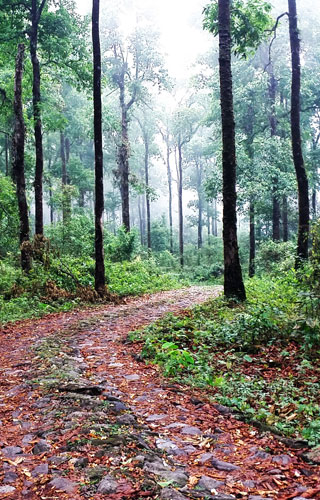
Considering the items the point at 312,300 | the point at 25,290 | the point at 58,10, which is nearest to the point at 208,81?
the point at 58,10

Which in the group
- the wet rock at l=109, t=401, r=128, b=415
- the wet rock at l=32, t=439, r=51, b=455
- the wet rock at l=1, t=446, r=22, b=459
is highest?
the wet rock at l=32, t=439, r=51, b=455

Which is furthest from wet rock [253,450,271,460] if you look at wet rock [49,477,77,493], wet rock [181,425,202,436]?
wet rock [49,477,77,493]

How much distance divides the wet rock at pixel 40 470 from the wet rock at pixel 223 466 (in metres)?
1.21

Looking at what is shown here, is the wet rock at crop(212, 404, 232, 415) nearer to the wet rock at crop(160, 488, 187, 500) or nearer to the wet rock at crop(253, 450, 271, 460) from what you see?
the wet rock at crop(253, 450, 271, 460)

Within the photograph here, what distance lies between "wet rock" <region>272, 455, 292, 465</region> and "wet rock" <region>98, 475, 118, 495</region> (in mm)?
1283

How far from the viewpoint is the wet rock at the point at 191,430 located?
331 centimetres

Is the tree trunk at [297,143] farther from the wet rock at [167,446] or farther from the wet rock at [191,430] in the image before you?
the wet rock at [167,446]

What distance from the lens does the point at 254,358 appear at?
18.0ft

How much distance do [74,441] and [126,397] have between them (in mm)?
1146

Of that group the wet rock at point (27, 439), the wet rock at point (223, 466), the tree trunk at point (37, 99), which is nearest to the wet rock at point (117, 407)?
the wet rock at point (27, 439)

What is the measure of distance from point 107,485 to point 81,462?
0.34 metres

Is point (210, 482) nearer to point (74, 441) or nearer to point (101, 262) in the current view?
point (74, 441)

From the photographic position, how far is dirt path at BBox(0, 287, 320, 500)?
2.41 meters

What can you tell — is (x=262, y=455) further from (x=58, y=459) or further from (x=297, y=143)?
(x=297, y=143)
